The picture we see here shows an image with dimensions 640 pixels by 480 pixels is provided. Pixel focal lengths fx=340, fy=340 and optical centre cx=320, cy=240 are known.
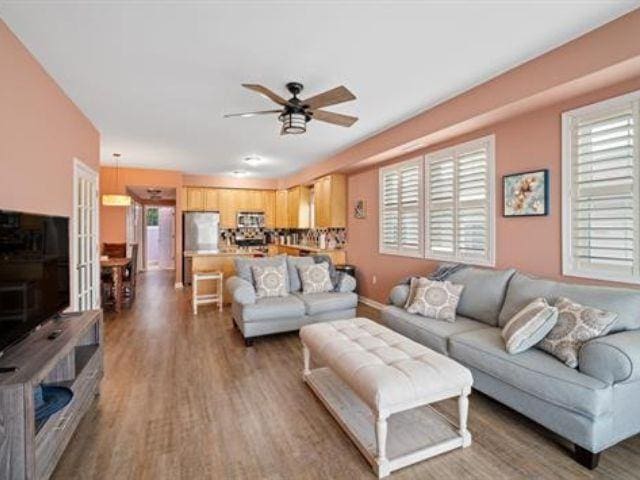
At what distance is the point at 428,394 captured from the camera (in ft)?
6.42

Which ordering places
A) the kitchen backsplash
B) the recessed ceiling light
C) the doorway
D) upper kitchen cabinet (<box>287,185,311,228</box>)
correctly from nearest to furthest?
the recessed ceiling light → the kitchen backsplash → upper kitchen cabinet (<box>287,185,311,228</box>) → the doorway

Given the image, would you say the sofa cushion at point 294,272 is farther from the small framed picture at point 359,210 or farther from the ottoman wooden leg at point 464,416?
the ottoman wooden leg at point 464,416

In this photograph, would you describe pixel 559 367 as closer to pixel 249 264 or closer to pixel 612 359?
pixel 612 359

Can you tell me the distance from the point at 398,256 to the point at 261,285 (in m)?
2.13

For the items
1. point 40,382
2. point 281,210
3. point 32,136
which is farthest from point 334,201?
point 40,382

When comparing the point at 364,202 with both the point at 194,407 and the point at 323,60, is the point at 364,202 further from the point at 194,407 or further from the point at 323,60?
the point at 194,407

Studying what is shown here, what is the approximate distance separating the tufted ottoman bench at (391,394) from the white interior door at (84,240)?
112 inches

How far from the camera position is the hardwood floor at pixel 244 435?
6.26ft

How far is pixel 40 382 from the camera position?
161cm

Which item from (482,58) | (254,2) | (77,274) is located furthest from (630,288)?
(77,274)

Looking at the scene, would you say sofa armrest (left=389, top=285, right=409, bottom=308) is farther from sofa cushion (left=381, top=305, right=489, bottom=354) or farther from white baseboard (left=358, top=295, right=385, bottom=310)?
white baseboard (left=358, top=295, right=385, bottom=310)

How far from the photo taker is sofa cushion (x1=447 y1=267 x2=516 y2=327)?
3041 mm

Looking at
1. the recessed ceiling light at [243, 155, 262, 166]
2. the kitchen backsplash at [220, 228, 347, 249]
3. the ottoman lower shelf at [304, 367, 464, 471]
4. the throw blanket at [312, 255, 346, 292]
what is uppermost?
the recessed ceiling light at [243, 155, 262, 166]

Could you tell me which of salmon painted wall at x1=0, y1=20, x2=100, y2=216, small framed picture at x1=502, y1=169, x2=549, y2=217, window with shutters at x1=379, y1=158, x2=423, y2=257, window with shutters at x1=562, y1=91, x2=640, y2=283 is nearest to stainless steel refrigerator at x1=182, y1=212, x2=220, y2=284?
salmon painted wall at x1=0, y1=20, x2=100, y2=216
